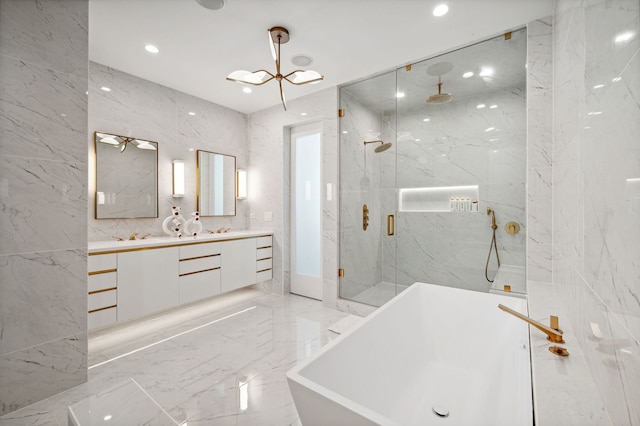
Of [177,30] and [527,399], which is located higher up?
[177,30]

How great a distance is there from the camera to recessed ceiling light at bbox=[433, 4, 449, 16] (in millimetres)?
2068

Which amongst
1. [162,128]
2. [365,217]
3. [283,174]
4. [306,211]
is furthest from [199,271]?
[365,217]

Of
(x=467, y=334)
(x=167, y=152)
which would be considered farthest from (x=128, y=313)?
(x=467, y=334)

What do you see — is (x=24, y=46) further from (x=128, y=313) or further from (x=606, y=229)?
(x=606, y=229)

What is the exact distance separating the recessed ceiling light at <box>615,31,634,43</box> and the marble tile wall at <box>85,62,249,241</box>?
12.4 feet

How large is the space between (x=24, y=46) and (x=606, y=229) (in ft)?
9.81

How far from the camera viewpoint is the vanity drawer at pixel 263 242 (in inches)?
153

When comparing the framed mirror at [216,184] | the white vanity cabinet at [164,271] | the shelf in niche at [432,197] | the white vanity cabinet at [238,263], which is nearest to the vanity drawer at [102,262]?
the white vanity cabinet at [164,271]

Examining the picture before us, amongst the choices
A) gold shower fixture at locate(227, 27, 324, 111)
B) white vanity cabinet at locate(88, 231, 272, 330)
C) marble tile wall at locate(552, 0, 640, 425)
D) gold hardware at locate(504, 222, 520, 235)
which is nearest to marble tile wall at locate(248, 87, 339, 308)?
white vanity cabinet at locate(88, 231, 272, 330)

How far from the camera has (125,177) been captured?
3070mm

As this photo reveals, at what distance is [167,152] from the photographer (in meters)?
3.46

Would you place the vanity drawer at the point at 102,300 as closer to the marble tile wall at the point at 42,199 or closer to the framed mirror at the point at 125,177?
the marble tile wall at the point at 42,199

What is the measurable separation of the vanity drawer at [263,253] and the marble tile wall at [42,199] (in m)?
2.10

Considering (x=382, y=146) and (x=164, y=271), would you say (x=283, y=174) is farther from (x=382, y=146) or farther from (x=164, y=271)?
(x=164, y=271)
